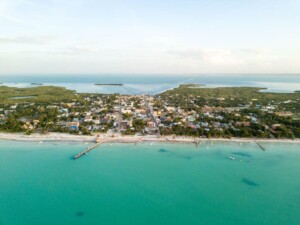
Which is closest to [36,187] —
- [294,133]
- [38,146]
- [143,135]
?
[38,146]

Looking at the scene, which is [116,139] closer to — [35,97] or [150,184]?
[150,184]

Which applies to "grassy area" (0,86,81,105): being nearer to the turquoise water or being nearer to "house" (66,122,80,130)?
"house" (66,122,80,130)

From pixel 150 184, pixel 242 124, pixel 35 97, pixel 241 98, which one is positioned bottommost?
pixel 150 184

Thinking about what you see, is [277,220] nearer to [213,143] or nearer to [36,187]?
[213,143]

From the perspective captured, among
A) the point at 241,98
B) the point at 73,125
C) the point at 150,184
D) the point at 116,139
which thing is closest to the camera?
the point at 150,184

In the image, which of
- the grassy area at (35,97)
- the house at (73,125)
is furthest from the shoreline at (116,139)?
the grassy area at (35,97)

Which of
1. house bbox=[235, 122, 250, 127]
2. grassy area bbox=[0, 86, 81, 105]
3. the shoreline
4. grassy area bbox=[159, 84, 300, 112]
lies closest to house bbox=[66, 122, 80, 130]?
the shoreline

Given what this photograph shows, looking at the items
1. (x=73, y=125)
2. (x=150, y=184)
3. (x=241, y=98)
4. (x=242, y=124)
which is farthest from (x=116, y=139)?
(x=241, y=98)

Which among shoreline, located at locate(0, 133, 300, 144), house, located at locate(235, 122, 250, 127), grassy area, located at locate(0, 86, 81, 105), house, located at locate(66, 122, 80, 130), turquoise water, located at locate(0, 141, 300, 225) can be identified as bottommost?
turquoise water, located at locate(0, 141, 300, 225)
